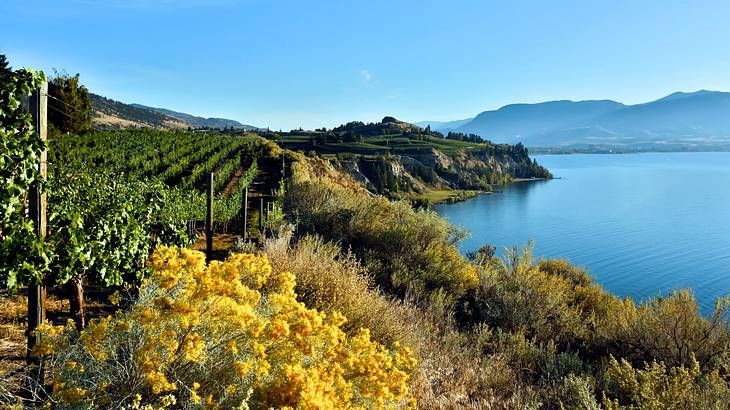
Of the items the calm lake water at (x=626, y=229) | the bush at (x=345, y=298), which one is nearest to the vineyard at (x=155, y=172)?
the bush at (x=345, y=298)

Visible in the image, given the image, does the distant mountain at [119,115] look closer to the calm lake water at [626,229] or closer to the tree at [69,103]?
the tree at [69,103]

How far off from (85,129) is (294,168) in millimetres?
25921

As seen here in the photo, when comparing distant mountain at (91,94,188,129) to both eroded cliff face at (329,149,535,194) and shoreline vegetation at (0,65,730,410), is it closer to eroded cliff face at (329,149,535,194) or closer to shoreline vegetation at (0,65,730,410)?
eroded cliff face at (329,149,535,194)

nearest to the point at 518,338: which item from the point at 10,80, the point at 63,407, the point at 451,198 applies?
the point at 63,407

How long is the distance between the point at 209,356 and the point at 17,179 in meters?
2.62

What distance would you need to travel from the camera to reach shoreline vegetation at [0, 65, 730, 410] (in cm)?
289

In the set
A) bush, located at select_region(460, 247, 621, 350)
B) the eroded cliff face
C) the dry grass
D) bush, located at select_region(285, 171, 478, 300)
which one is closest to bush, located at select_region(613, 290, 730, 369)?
bush, located at select_region(460, 247, 621, 350)

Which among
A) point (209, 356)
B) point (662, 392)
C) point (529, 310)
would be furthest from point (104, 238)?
point (529, 310)

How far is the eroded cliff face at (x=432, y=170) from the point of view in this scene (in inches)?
3332

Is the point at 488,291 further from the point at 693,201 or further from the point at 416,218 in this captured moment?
the point at 693,201

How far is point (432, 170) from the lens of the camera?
350ft

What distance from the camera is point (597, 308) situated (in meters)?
10.5

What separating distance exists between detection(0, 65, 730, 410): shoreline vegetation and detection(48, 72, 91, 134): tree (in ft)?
129

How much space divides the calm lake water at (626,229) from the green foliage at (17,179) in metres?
8.53
